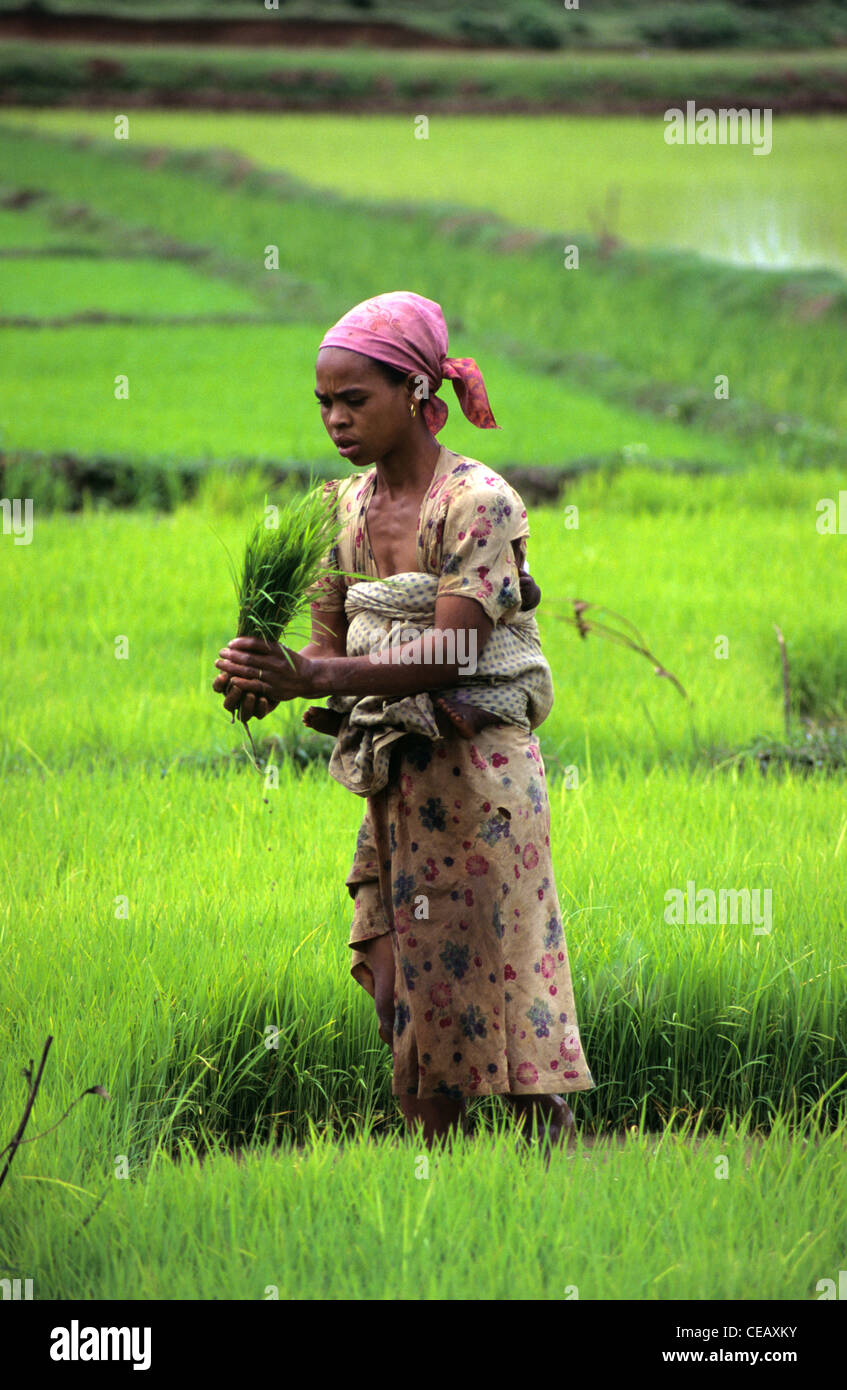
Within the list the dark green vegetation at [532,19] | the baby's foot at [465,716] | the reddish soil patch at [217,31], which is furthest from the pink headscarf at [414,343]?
the reddish soil patch at [217,31]

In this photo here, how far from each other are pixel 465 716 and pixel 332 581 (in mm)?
383

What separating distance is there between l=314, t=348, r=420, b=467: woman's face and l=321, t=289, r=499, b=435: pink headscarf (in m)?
0.02

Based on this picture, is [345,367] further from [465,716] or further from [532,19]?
[532,19]

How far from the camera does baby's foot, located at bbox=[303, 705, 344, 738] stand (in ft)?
8.77

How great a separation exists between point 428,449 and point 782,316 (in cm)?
1200

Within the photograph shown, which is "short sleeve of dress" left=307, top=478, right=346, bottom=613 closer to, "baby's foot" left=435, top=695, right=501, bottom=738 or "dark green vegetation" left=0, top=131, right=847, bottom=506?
"baby's foot" left=435, top=695, right=501, bottom=738

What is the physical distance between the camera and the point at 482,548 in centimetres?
240

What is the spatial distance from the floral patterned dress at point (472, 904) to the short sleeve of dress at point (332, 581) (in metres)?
0.20

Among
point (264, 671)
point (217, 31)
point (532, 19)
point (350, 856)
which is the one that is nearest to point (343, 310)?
point (350, 856)

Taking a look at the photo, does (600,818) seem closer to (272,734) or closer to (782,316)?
(272,734)

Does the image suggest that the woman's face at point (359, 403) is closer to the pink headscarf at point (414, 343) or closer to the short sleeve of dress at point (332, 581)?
the pink headscarf at point (414, 343)

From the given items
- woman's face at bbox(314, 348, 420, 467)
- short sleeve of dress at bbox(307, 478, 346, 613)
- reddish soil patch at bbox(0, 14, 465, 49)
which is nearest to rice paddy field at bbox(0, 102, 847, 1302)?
short sleeve of dress at bbox(307, 478, 346, 613)

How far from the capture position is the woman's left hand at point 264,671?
91.7 inches

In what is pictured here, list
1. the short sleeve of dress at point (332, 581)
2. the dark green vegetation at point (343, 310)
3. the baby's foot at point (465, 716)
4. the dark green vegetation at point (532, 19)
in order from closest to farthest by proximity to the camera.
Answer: the baby's foot at point (465, 716) → the short sleeve of dress at point (332, 581) → the dark green vegetation at point (343, 310) → the dark green vegetation at point (532, 19)
